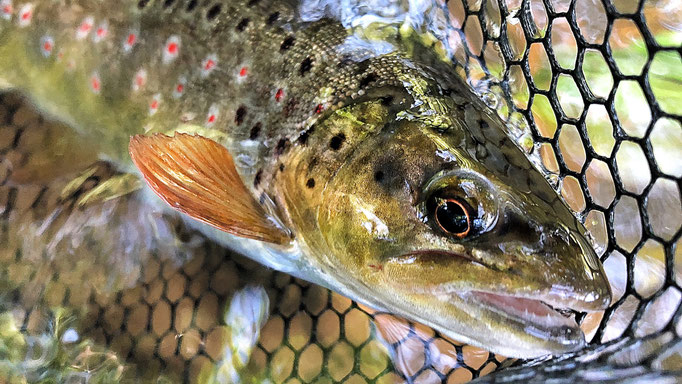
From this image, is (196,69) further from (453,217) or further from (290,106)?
(453,217)

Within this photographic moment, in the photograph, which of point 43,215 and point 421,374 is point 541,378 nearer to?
point 421,374

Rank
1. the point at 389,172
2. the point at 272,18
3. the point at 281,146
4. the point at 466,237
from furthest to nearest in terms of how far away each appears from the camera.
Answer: the point at 272,18 < the point at 281,146 < the point at 389,172 < the point at 466,237

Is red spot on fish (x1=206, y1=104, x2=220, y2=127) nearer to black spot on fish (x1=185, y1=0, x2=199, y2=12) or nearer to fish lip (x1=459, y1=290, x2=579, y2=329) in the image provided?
black spot on fish (x1=185, y1=0, x2=199, y2=12)

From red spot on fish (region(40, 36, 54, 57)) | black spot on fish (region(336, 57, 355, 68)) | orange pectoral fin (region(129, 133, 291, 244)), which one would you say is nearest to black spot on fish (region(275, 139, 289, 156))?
orange pectoral fin (region(129, 133, 291, 244))

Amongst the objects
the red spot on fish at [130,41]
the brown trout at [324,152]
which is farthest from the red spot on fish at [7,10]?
the red spot on fish at [130,41]

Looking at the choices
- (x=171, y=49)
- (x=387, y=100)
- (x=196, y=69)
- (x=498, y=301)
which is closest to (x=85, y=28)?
(x=171, y=49)

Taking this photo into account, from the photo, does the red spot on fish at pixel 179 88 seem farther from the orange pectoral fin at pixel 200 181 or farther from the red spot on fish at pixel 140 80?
the orange pectoral fin at pixel 200 181

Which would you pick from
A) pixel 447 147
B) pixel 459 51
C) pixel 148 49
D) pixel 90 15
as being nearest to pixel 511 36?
pixel 459 51
